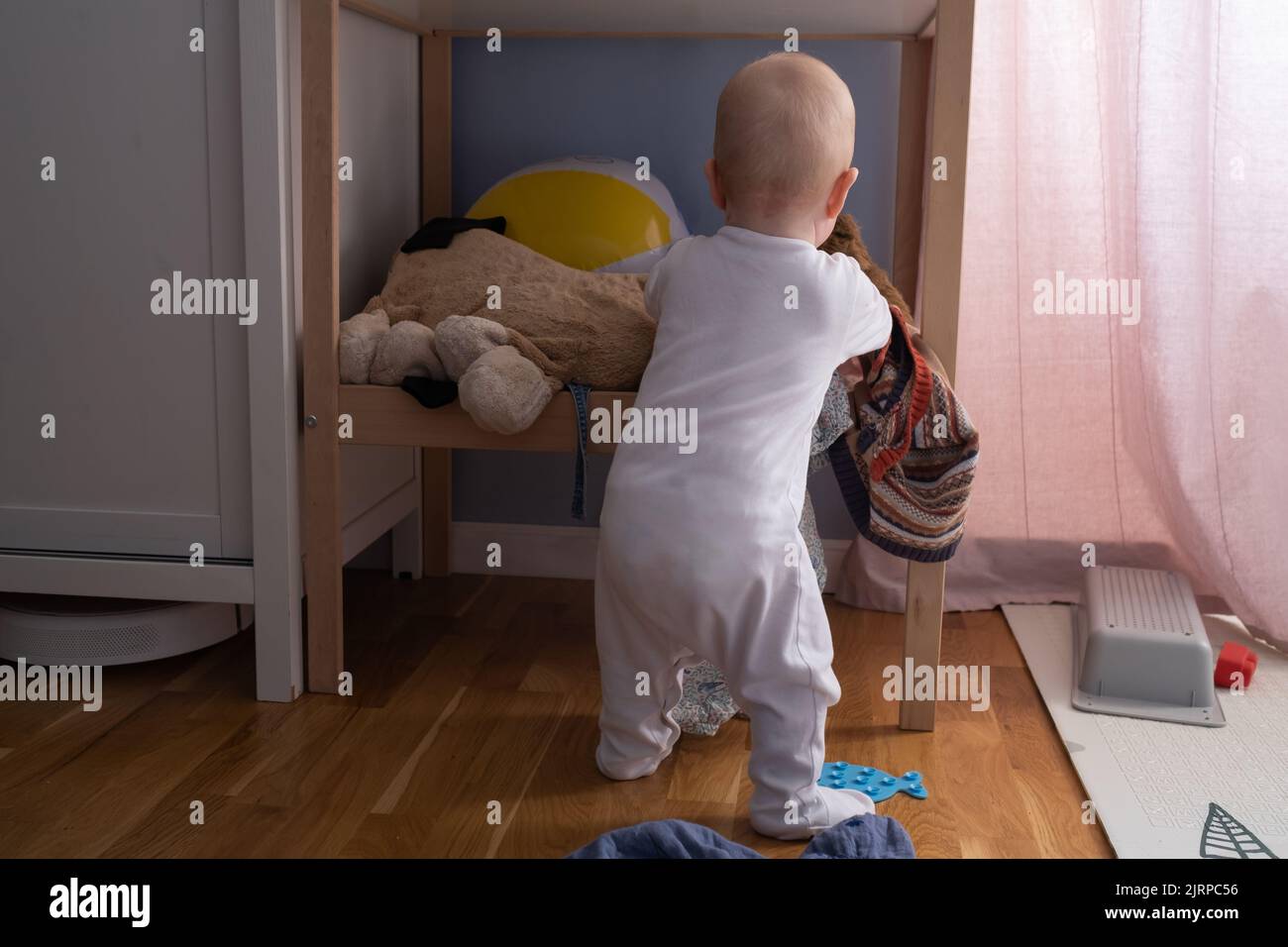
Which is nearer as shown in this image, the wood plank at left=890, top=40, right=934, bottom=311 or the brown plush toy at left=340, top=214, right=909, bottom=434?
the brown plush toy at left=340, top=214, right=909, bottom=434

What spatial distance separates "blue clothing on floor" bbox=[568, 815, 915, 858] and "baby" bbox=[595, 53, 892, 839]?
60mm

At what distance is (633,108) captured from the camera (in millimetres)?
1989

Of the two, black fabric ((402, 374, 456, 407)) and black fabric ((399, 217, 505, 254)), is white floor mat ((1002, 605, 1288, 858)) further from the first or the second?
black fabric ((399, 217, 505, 254))

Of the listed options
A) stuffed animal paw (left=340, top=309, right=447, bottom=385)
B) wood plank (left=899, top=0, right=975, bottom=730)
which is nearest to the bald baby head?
wood plank (left=899, top=0, right=975, bottom=730)

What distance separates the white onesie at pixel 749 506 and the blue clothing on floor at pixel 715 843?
0.20ft

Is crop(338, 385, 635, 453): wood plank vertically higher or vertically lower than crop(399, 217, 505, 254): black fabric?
lower

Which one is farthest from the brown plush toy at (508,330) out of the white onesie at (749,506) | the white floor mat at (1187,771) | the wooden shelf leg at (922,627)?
the white floor mat at (1187,771)

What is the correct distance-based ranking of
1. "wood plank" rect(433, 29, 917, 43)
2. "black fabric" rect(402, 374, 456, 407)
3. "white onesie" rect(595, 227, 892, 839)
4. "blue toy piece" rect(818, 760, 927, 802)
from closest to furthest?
"white onesie" rect(595, 227, 892, 839)
"blue toy piece" rect(818, 760, 927, 802)
"black fabric" rect(402, 374, 456, 407)
"wood plank" rect(433, 29, 917, 43)

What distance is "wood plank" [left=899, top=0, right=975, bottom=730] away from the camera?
4.67 feet

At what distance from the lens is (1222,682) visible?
1663 millimetres

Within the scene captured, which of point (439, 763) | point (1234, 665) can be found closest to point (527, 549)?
point (439, 763)

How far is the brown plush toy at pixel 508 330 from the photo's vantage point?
4.67 feet

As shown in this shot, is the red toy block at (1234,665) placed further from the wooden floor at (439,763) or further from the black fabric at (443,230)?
the black fabric at (443,230)
